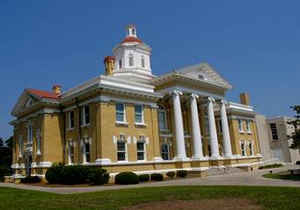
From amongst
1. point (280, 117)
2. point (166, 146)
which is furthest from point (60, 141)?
point (280, 117)

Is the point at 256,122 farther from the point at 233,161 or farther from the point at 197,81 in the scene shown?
the point at 197,81

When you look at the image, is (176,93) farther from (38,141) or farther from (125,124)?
(38,141)

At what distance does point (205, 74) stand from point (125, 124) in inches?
576

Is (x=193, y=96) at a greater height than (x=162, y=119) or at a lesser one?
greater

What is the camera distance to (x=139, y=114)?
106 ft

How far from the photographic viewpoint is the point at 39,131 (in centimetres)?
3331

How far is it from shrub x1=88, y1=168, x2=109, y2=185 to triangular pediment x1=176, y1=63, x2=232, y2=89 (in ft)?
51.6

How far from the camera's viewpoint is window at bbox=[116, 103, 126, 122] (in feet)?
100.0

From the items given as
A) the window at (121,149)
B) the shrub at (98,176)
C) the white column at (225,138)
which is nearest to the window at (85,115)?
the window at (121,149)

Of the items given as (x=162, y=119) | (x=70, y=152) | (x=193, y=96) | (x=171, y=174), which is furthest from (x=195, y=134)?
(x=70, y=152)

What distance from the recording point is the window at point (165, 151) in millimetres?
35625

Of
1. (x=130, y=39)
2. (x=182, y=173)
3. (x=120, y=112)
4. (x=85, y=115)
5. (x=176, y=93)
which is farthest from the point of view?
(x=130, y=39)

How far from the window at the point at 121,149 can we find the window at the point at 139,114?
10.0 feet

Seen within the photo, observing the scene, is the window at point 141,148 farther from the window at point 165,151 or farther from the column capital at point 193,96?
the column capital at point 193,96
